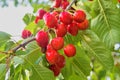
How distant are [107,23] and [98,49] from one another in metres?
0.09

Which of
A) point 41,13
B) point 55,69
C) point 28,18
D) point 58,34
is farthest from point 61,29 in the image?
point 28,18

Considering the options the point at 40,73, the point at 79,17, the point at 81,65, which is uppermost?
the point at 79,17

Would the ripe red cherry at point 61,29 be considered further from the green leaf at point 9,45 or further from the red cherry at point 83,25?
the green leaf at point 9,45

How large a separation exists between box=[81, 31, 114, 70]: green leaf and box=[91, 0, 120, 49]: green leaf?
0.03 m

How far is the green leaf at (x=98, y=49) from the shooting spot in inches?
45.3

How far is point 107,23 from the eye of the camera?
1152 millimetres

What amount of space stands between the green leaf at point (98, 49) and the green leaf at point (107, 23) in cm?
3

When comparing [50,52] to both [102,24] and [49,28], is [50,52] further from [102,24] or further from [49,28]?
[102,24]

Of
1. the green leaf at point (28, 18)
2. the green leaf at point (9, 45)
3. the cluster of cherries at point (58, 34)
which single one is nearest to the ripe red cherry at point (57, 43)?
the cluster of cherries at point (58, 34)

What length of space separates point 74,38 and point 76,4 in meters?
0.16

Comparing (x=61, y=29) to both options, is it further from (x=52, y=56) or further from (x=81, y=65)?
(x=81, y=65)

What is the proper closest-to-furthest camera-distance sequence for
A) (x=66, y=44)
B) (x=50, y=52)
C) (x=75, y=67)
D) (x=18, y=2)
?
1. (x=50, y=52)
2. (x=66, y=44)
3. (x=75, y=67)
4. (x=18, y=2)

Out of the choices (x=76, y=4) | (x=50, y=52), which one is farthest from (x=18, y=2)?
(x=50, y=52)

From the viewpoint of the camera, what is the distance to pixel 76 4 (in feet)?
4.15
